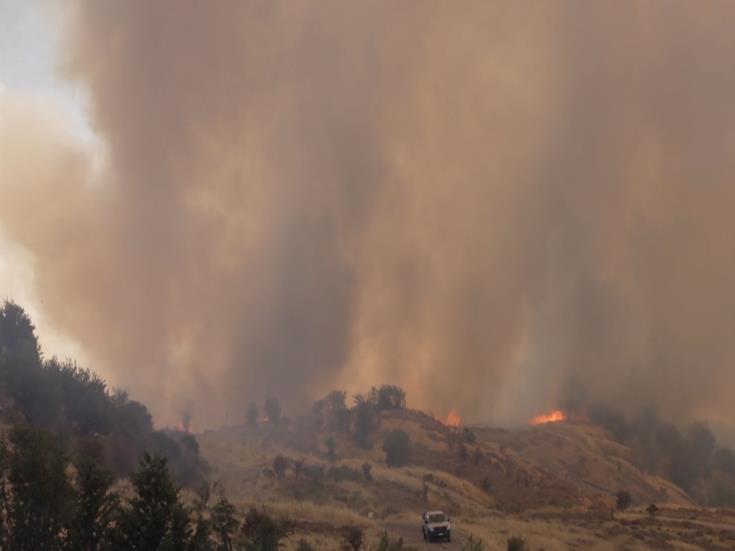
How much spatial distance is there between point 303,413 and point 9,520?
103766 millimetres

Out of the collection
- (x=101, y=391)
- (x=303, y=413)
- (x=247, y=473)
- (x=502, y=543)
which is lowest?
(x=502, y=543)

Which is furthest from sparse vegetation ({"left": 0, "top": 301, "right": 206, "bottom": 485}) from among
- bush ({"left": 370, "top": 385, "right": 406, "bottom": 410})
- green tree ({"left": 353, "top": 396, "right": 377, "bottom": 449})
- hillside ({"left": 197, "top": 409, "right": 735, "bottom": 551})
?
bush ({"left": 370, "top": 385, "right": 406, "bottom": 410})

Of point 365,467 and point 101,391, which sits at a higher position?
point 101,391

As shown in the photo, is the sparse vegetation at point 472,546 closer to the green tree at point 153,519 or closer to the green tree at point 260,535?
the green tree at point 260,535

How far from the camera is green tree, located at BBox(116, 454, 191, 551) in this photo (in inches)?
664

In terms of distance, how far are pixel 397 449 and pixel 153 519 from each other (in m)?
65.1

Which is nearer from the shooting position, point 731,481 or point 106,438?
point 106,438

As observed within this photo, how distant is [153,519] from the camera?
56.0 ft

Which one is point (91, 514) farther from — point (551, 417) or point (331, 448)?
point (551, 417)

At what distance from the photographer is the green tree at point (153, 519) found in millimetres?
16859

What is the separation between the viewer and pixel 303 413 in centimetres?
11981

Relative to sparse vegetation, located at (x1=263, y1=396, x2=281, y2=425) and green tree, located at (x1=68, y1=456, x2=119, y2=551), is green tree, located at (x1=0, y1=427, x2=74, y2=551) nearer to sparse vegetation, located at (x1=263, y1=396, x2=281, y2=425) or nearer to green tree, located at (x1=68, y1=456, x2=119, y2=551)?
green tree, located at (x1=68, y1=456, x2=119, y2=551)

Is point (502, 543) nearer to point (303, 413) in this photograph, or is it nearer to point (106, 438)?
point (106, 438)

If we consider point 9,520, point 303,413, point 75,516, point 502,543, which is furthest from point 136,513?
point 303,413
